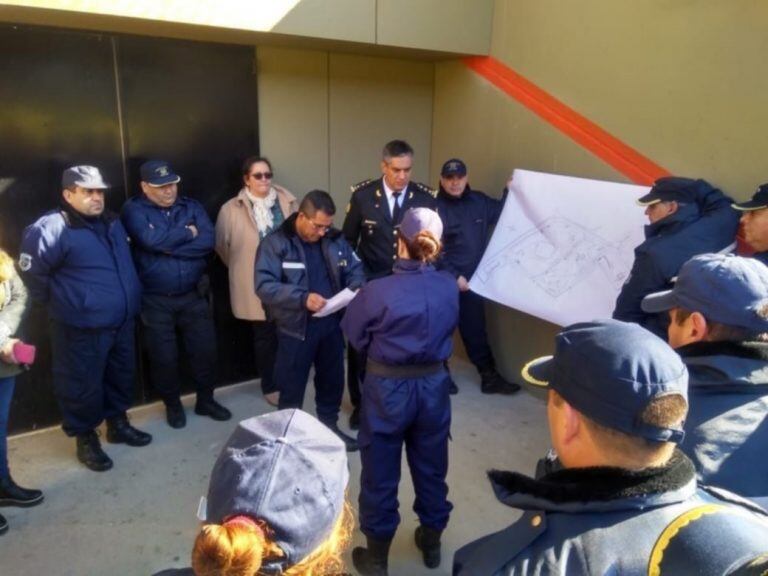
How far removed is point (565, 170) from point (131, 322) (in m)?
3.14

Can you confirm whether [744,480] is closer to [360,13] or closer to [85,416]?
[85,416]

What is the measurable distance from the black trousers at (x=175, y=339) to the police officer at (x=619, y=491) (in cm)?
323

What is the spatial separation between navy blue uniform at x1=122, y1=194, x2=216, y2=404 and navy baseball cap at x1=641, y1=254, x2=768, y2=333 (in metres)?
3.02

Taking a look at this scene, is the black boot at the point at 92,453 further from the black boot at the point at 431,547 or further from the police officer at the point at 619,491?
the police officer at the point at 619,491

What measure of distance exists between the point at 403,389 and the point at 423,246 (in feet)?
2.10

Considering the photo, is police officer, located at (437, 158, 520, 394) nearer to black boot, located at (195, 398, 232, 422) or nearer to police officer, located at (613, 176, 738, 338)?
police officer, located at (613, 176, 738, 338)

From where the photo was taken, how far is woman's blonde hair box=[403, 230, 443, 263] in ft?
8.73

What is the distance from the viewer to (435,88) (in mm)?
5480

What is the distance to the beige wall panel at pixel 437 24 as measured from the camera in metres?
4.37

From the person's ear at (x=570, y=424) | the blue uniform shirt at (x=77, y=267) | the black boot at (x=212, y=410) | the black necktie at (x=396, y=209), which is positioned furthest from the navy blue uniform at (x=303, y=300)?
the person's ear at (x=570, y=424)

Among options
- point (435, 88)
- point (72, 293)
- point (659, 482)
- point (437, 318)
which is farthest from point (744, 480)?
point (435, 88)

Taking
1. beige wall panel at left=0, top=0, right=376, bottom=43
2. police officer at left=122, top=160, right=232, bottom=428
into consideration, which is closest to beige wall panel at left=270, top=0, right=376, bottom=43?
beige wall panel at left=0, top=0, right=376, bottom=43

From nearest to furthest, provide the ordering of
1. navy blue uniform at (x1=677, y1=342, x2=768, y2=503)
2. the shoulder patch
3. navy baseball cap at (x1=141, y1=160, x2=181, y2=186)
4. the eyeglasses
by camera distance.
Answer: navy blue uniform at (x1=677, y1=342, x2=768, y2=503) → the shoulder patch → the eyeglasses → navy baseball cap at (x1=141, y1=160, x2=181, y2=186)

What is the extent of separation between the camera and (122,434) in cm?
394
